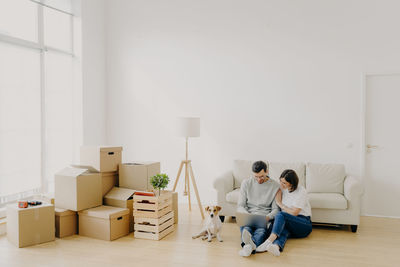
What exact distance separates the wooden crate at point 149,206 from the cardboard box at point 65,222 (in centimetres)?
71

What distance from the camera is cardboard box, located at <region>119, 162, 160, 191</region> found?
426 centimetres

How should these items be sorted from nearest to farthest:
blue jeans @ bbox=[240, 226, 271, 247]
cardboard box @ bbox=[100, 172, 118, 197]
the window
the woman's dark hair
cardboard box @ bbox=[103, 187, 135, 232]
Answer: blue jeans @ bbox=[240, 226, 271, 247] < the woman's dark hair < cardboard box @ bbox=[103, 187, 135, 232] < cardboard box @ bbox=[100, 172, 118, 197] < the window

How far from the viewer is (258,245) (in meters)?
3.50

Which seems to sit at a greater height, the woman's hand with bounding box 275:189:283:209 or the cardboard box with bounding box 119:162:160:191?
the cardboard box with bounding box 119:162:160:191

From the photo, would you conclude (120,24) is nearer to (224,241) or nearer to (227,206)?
(227,206)

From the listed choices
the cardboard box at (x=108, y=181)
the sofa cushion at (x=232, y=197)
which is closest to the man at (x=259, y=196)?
the sofa cushion at (x=232, y=197)

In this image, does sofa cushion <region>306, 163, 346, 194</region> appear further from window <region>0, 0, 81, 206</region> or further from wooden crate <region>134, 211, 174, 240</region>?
window <region>0, 0, 81, 206</region>

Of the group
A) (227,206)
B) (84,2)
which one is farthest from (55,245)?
(84,2)

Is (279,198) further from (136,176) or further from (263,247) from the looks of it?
(136,176)

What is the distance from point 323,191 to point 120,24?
161 inches

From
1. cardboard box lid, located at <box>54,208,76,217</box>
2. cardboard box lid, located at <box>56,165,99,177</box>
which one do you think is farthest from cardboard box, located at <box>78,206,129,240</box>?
cardboard box lid, located at <box>56,165,99,177</box>

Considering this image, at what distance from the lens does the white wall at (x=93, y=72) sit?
5.61 metres

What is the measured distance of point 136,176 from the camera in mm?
4277

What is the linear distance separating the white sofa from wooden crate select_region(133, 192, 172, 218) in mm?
904
